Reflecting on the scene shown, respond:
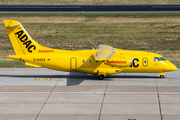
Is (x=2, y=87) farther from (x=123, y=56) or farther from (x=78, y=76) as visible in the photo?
(x=123, y=56)

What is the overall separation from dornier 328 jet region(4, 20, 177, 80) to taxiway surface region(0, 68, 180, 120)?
118cm

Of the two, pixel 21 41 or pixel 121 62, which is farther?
pixel 21 41

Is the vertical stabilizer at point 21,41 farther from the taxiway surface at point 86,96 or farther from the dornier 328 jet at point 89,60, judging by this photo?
the taxiway surface at point 86,96

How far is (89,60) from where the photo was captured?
29469 mm

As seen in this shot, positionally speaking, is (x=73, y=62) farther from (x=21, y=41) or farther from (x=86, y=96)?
(x=21, y=41)

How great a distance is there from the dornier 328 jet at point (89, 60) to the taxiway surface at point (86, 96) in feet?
3.88

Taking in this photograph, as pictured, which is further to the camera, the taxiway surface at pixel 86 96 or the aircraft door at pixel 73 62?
the aircraft door at pixel 73 62

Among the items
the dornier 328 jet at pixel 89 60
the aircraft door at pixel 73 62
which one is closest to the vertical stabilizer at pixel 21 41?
the dornier 328 jet at pixel 89 60

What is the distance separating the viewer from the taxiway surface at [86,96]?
69.8 feet

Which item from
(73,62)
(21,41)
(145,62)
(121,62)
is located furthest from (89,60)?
(21,41)

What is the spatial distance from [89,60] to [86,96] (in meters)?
5.25

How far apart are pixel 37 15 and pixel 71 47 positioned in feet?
58.0

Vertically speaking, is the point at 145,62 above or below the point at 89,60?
below

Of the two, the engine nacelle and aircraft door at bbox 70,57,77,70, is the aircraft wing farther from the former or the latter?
aircraft door at bbox 70,57,77,70
